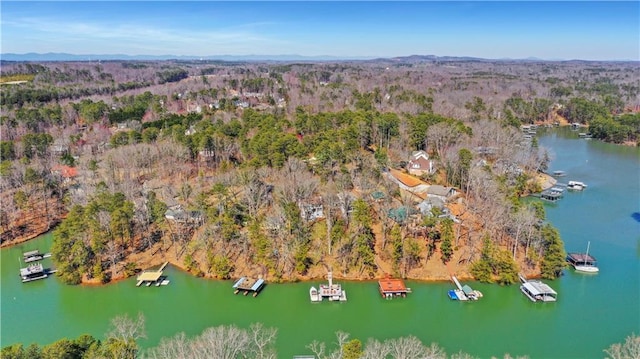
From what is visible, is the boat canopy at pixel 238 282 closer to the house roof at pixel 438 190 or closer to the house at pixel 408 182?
the house at pixel 408 182

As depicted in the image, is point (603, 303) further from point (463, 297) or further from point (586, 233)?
point (586, 233)

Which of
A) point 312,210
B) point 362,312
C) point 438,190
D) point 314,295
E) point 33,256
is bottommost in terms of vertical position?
point 362,312

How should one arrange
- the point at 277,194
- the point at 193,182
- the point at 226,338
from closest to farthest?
the point at 226,338 → the point at 277,194 → the point at 193,182

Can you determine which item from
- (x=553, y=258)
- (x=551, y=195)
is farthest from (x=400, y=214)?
(x=551, y=195)

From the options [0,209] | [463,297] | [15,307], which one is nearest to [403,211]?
[463,297]

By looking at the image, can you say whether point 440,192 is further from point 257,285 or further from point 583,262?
point 257,285

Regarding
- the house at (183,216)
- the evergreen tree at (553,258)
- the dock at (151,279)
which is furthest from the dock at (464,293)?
the house at (183,216)

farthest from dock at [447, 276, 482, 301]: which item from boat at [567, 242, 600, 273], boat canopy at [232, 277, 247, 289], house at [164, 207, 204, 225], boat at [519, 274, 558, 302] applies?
house at [164, 207, 204, 225]
